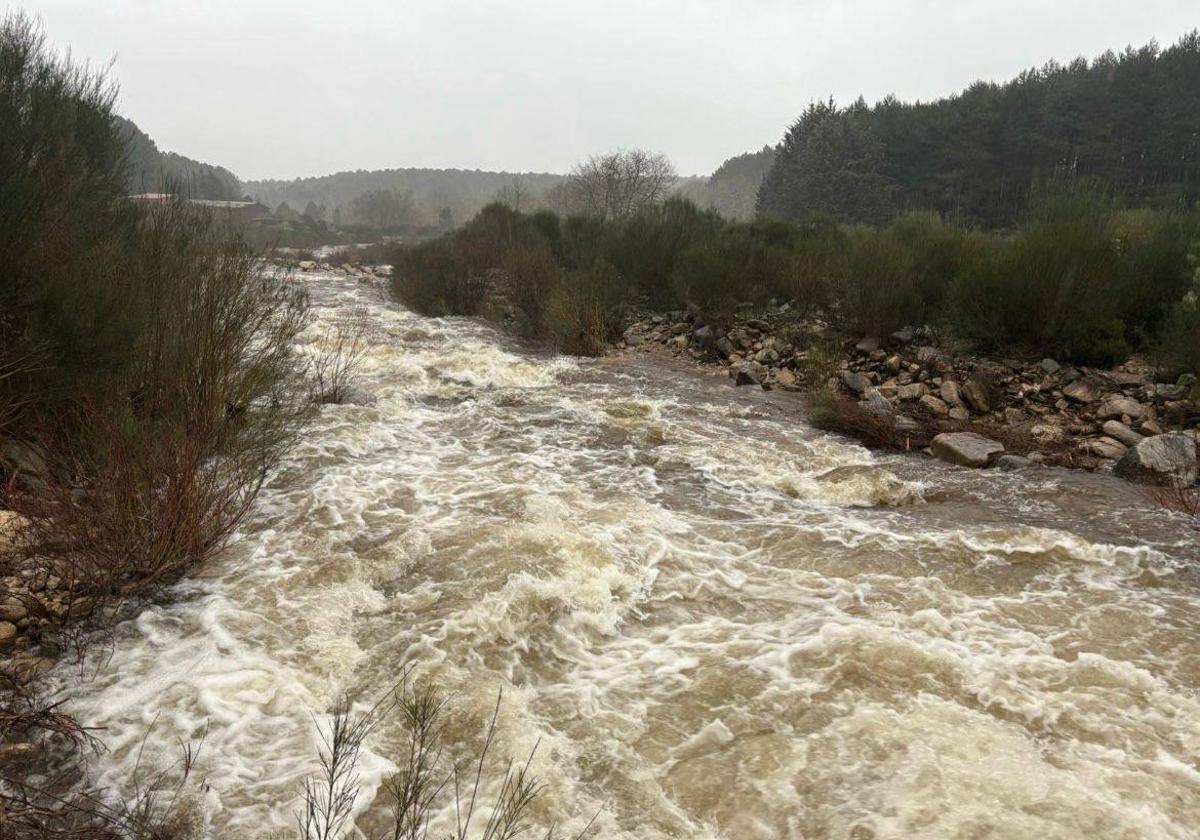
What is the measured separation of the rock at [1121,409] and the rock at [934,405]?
1.38 metres

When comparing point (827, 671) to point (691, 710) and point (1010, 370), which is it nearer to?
point (691, 710)

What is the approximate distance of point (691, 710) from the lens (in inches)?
117

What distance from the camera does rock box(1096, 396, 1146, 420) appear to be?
6504mm

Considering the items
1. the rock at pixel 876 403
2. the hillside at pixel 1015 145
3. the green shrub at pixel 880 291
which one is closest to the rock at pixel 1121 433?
the rock at pixel 876 403

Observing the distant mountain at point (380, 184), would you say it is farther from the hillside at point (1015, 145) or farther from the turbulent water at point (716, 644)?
the turbulent water at point (716, 644)

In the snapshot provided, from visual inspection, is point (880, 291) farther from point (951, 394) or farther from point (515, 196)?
point (515, 196)

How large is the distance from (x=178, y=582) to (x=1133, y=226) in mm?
12759

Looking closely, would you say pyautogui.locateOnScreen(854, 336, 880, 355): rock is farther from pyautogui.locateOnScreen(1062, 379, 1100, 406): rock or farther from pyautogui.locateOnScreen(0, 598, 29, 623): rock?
pyautogui.locateOnScreen(0, 598, 29, 623): rock

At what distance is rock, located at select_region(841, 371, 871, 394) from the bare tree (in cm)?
2742

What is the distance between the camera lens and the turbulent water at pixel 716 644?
2.49 metres

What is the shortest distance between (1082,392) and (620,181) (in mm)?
31601

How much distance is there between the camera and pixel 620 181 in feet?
117

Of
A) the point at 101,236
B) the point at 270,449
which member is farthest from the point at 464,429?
the point at 101,236

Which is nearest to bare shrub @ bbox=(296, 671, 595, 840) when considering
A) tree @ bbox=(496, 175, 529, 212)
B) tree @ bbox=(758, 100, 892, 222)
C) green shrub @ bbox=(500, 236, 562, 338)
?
green shrub @ bbox=(500, 236, 562, 338)
